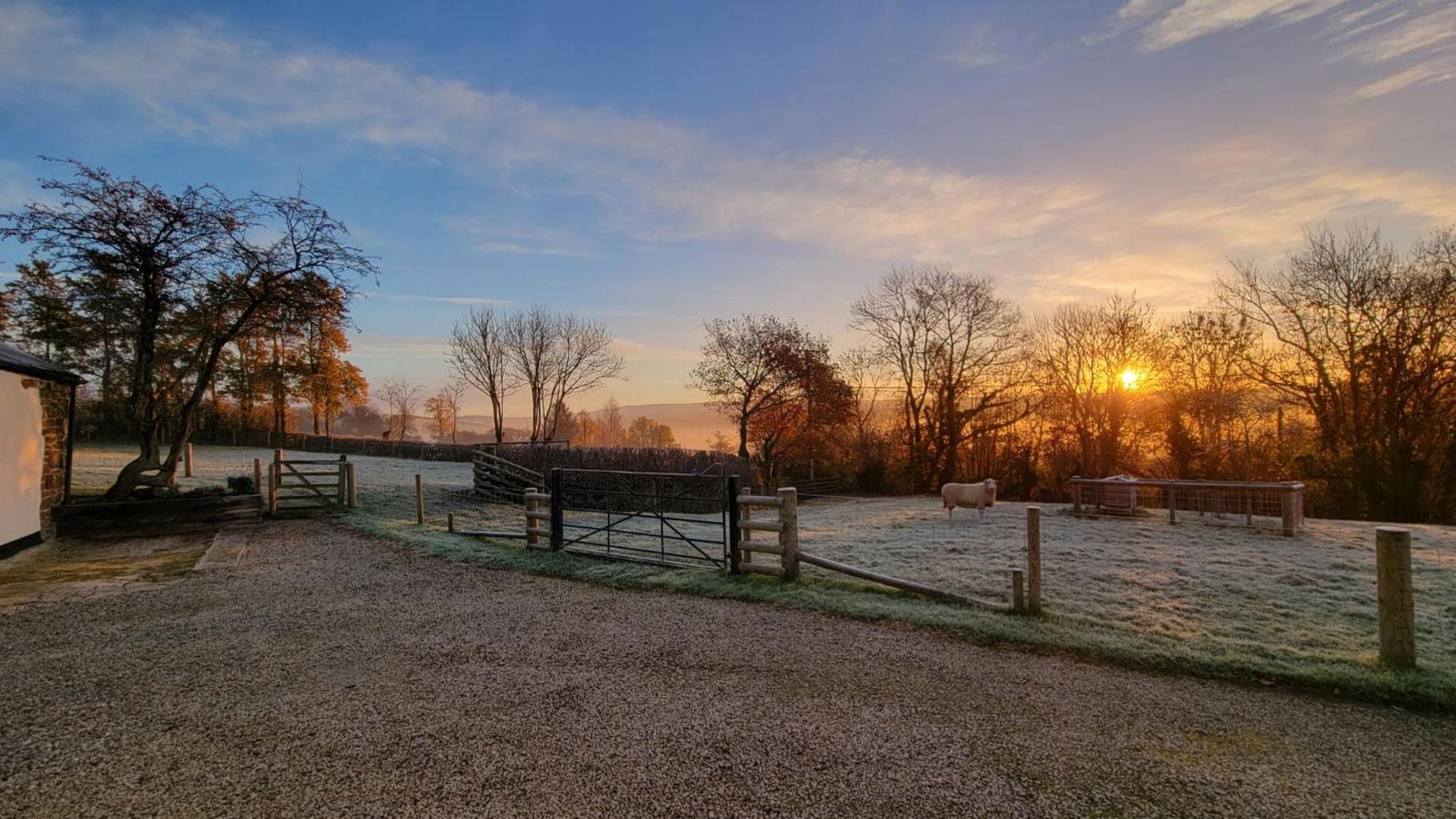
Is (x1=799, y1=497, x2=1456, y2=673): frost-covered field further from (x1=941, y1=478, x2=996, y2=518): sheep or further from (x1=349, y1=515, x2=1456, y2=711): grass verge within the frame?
(x1=941, y1=478, x2=996, y2=518): sheep

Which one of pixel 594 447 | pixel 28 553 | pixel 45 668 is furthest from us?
pixel 594 447

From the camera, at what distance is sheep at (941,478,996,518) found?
14.4 metres

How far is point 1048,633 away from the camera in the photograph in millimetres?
5309

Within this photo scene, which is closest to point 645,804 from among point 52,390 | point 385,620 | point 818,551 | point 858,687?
point 858,687

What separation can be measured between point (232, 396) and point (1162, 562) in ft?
135

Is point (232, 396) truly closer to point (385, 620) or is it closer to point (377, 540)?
point (377, 540)

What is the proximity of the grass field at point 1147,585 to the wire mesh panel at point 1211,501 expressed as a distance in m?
0.54

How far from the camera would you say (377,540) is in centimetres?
1100

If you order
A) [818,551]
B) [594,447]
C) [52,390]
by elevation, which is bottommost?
[818,551]

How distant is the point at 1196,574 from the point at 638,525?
1065 cm

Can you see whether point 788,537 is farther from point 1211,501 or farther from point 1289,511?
point 1211,501

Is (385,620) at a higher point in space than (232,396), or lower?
lower

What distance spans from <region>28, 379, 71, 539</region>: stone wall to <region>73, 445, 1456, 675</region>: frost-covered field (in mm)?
3034


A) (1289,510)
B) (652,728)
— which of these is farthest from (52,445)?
(1289,510)
